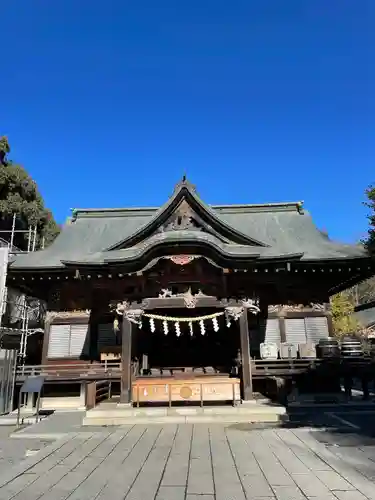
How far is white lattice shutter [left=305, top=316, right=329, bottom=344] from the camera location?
46.9 ft

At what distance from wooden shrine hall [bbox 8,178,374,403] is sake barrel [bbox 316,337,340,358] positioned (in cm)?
107

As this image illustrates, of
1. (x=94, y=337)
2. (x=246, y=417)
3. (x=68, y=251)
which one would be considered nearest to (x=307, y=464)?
(x=246, y=417)

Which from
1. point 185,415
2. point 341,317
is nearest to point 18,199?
point 185,415

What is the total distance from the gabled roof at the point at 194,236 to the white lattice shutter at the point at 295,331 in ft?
9.03

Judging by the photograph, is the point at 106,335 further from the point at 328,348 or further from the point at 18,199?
the point at 18,199

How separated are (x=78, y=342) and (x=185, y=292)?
608cm

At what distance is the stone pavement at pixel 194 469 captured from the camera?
4.50 m

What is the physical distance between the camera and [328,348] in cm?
1299

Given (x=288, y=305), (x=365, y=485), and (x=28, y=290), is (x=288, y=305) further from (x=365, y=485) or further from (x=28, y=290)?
(x=28, y=290)

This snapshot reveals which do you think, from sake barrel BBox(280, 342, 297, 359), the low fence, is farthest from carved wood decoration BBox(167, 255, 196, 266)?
sake barrel BBox(280, 342, 297, 359)

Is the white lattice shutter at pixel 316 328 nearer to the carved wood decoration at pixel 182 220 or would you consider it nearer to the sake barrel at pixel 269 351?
the sake barrel at pixel 269 351

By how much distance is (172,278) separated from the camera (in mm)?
11742

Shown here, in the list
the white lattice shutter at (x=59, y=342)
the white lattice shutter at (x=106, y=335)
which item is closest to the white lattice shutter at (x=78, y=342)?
the white lattice shutter at (x=59, y=342)

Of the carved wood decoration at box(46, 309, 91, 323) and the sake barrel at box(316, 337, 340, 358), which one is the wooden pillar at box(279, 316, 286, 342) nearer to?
the sake barrel at box(316, 337, 340, 358)
